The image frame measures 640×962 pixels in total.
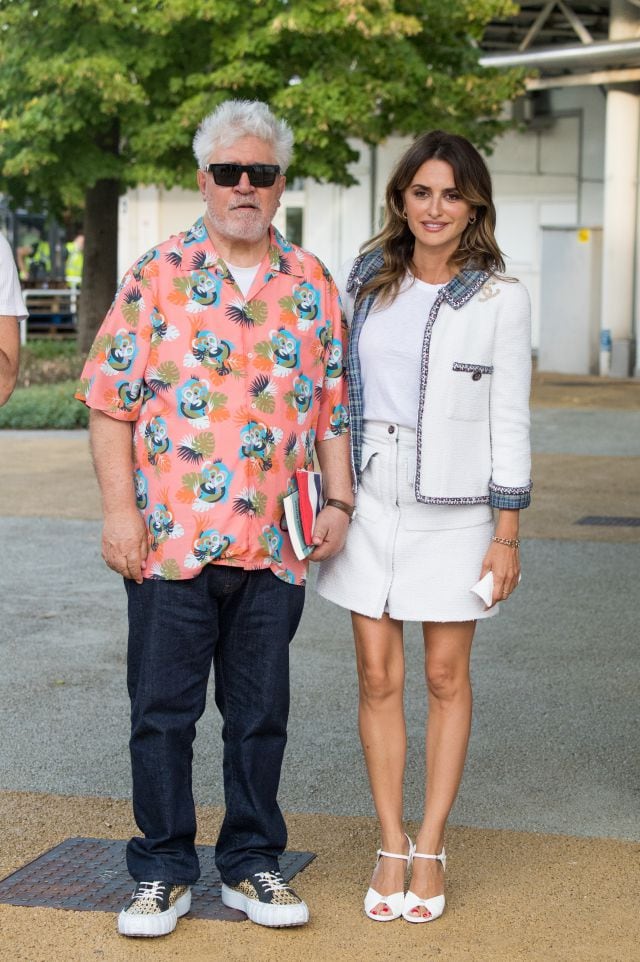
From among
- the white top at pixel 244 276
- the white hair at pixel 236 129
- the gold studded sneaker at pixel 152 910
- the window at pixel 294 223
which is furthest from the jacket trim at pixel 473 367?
the window at pixel 294 223

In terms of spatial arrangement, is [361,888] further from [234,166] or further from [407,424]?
[234,166]

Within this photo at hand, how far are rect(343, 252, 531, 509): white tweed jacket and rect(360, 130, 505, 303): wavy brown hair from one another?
3.0 inches

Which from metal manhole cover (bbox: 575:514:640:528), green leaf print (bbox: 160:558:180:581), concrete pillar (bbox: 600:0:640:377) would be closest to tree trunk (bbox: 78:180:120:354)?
concrete pillar (bbox: 600:0:640:377)

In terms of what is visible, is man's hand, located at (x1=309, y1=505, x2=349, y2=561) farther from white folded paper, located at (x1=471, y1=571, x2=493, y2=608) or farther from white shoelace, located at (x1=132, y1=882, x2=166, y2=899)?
white shoelace, located at (x1=132, y1=882, x2=166, y2=899)

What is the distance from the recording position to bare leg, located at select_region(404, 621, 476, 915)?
3941mm

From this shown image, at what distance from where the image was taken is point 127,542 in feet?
12.1

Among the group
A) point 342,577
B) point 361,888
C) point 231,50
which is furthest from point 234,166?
point 231,50

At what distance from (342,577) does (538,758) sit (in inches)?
62.6

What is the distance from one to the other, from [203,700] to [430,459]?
Answer: 30.9 inches

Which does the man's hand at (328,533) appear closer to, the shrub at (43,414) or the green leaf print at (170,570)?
the green leaf print at (170,570)

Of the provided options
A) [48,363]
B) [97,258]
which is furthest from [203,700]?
[97,258]

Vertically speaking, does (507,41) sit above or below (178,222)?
above

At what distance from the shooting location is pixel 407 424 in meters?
3.89

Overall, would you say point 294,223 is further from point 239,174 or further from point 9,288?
point 239,174
